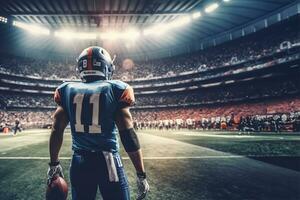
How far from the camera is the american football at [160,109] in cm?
212

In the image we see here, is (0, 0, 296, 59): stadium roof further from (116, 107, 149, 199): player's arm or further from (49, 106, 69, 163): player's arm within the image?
(116, 107, 149, 199): player's arm

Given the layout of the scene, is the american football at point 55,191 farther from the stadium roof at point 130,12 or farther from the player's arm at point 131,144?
the stadium roof at point 130,12

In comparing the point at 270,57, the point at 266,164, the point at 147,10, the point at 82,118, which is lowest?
the point at 266,164

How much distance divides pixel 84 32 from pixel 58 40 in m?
6.68

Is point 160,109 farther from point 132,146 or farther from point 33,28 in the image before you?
point 132,146

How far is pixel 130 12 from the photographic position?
29625 millimetres

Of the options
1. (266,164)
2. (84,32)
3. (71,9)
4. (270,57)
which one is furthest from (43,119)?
(266,164)

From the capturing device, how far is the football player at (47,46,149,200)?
1.99m

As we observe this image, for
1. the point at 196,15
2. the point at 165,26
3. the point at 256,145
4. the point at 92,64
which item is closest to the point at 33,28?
the point at 165,26

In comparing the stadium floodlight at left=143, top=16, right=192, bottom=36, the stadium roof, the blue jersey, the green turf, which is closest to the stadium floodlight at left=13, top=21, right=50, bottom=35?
the stadium roof

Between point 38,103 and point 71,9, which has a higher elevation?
point 71,9

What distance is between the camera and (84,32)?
1687 inches

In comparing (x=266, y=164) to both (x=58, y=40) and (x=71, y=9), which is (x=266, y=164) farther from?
(x=58, y=40)

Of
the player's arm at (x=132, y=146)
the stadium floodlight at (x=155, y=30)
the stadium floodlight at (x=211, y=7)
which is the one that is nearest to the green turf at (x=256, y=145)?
the player's arm at (x=132, y=146)
